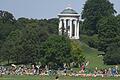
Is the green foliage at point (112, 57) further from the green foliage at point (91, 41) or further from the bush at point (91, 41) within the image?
the bush at point (91, 41)

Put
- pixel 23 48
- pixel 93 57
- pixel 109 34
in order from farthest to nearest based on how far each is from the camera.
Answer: pixel 109 34, pixel 93 57, pixel 23 48

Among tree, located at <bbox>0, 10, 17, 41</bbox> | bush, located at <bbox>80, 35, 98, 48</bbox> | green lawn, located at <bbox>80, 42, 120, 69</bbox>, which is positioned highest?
tree, located at <bbox>0, 10, 17, 41</bbox>

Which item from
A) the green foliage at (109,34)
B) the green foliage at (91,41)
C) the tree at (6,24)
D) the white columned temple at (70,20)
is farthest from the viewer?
the white columned temple at (70,20)

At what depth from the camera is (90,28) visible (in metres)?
145

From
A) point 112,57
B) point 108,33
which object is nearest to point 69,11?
point 108,33

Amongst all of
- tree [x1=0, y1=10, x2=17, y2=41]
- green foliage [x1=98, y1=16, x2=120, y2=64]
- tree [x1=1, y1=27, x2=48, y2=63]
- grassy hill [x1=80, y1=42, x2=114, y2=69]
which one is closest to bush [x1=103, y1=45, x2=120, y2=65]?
grassy hill [x1=80, y1=42, x2=114, y2=69]

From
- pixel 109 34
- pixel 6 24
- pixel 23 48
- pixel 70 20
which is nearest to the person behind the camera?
pixel 23 48

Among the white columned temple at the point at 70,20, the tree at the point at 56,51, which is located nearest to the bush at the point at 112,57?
the tree at the point at 56,51

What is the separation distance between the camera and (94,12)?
482 feet

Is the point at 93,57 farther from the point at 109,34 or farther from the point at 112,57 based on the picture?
the point at 109,34

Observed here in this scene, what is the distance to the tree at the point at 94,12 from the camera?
14500 centimetres

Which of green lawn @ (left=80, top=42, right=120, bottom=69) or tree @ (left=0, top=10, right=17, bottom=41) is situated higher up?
tree @ (left=0, top=10, right=17, bottom=41)

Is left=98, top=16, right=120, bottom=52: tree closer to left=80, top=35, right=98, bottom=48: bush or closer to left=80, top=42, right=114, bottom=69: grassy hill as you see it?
left=80, top=42, right=114, bottom=69: grassy hill

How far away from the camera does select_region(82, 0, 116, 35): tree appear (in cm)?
14500
